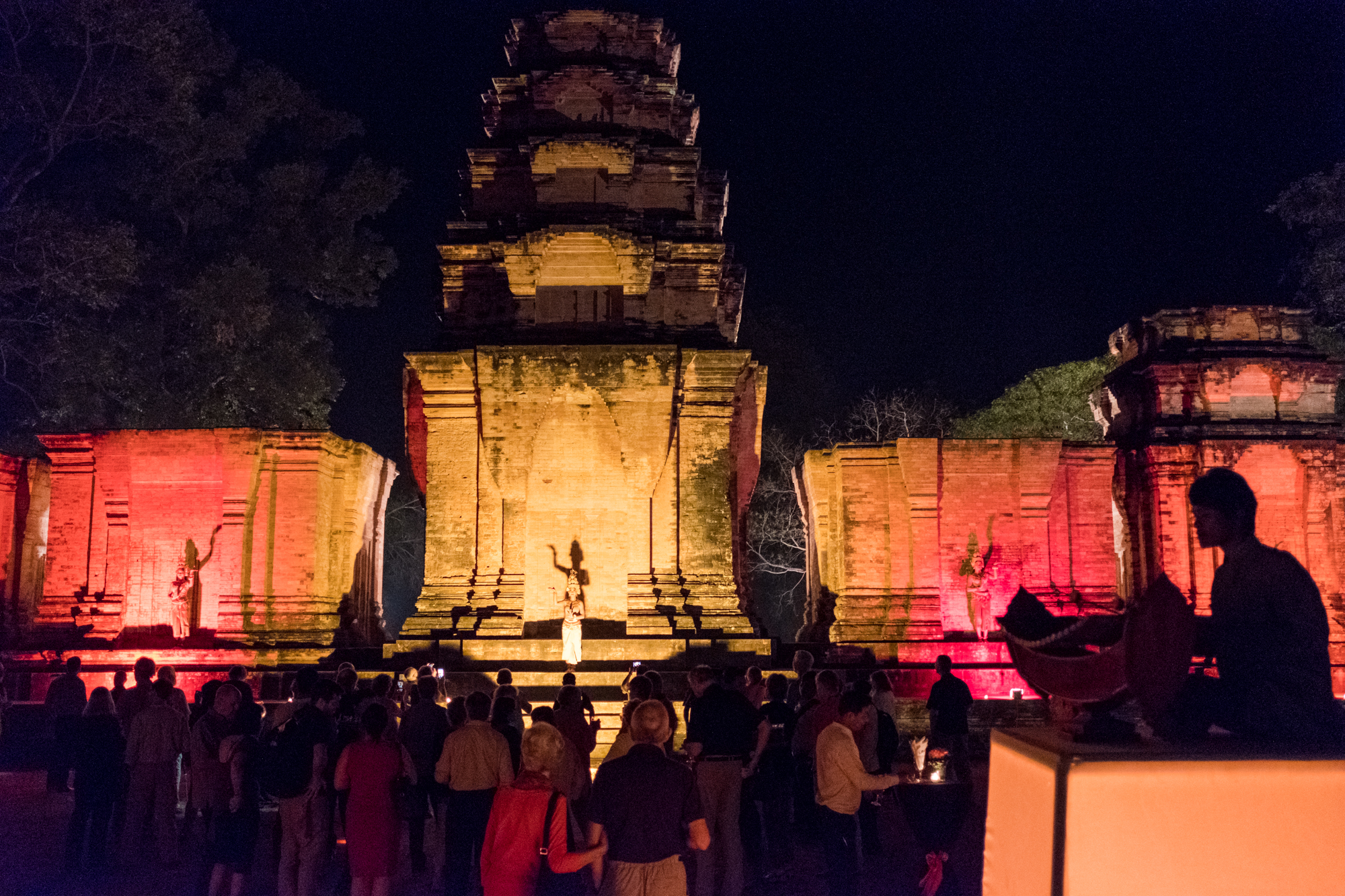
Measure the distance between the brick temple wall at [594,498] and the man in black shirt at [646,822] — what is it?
12401mm

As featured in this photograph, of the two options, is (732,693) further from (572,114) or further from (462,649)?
(572,114)

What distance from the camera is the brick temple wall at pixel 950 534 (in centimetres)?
1889

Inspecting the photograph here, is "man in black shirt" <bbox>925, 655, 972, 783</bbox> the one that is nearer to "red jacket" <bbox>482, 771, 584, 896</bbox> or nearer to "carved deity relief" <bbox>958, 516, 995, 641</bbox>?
"red jacket" <bbox>482, 771, 584, 896</bbox>

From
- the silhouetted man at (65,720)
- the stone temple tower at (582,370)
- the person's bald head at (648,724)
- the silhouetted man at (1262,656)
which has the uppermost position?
the stone temple tower at (582,370)

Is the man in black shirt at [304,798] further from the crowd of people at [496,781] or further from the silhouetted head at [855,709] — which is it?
the silhouetted head at [855,709]

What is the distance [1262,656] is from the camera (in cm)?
333

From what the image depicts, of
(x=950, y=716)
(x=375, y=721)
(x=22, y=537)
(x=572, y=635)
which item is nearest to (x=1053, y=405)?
(x=572, y=635)

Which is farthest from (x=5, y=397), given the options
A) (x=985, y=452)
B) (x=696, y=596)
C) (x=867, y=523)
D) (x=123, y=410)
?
(x=985, y=452)

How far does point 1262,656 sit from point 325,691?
6598mm

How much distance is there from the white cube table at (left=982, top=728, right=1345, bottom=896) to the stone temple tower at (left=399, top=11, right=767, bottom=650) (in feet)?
47.4

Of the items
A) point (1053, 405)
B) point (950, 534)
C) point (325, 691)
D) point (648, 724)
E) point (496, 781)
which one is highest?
point (1053, 405)

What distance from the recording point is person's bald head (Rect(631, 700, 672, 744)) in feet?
16.7

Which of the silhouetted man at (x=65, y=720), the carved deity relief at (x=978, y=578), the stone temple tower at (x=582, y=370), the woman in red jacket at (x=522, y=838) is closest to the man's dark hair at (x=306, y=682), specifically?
the silhouetted man at (x=65, y=720)

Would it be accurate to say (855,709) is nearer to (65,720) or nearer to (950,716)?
(950,716)
